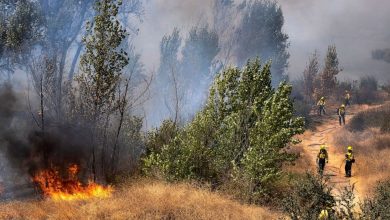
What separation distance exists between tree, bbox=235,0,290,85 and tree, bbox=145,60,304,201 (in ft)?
110

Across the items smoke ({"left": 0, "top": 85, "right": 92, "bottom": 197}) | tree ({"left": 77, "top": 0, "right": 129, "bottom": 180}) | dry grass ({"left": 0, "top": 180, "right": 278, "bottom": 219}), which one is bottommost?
dry grass ({"left": 0, "top": 180, "right": 278, "bottom": 219})

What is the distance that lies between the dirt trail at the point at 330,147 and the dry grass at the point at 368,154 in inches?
18.0

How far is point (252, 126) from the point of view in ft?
64.1

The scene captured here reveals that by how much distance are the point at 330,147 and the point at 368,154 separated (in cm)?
502

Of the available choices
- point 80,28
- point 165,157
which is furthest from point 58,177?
point 80,28

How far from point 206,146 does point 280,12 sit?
40301 millimetres

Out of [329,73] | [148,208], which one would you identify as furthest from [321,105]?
[148,208]

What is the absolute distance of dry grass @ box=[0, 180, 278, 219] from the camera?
14.4m

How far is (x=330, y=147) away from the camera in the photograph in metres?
32.6

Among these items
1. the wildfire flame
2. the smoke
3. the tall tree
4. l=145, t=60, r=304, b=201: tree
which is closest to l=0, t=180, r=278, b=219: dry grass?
the wildfire flame

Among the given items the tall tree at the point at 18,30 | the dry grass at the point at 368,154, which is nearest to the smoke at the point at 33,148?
the tall tree at the point at 18,30

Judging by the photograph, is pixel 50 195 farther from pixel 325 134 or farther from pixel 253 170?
pixel 325 134

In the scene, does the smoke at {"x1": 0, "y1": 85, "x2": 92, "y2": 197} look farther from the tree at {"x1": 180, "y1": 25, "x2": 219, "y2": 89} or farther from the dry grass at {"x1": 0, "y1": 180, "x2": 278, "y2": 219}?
the tree at {"x1": 180, "y1": 25, "x2": 219, "y2": 89}

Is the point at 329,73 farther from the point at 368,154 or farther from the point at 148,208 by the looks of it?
the point at 148,208
